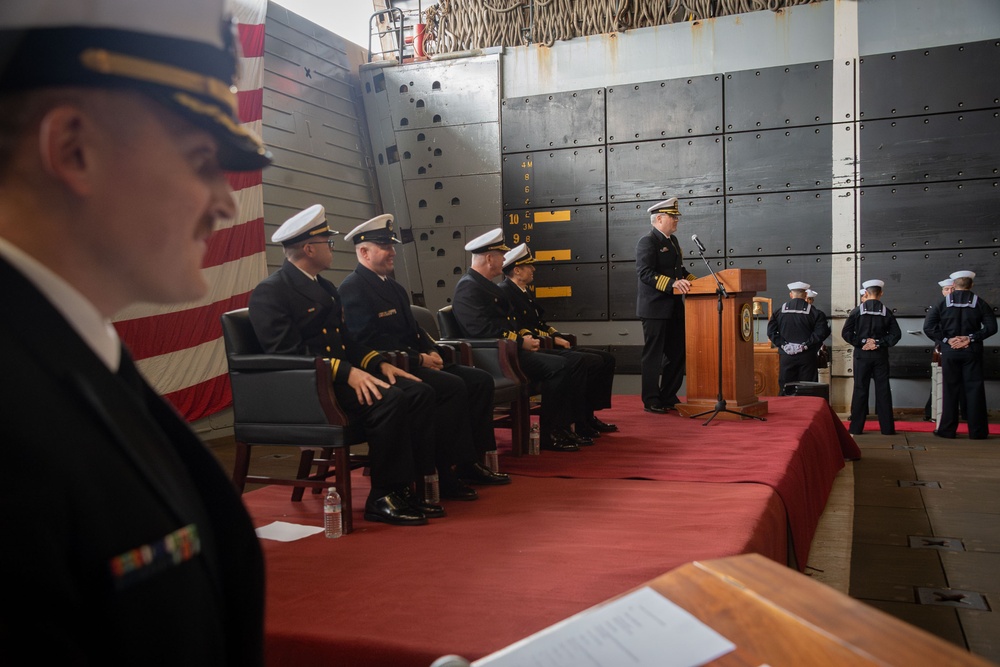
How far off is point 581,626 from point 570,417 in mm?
3466

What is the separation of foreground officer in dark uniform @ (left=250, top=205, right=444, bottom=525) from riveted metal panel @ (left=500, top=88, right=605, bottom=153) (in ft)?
16.6

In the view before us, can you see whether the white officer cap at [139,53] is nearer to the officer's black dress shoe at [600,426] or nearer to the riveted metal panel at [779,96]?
the officer's black dress shoe at [600,426]

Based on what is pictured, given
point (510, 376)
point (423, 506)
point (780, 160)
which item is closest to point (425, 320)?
point (510, 376)

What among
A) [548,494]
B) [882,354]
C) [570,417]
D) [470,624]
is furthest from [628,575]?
[882,354]

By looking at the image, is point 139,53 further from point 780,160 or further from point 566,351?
point 780,160

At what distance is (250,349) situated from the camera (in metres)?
2.96

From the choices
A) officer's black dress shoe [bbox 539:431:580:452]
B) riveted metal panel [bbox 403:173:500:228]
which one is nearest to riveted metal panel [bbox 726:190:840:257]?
riveted metal panel [bbox 403:173:500:228]

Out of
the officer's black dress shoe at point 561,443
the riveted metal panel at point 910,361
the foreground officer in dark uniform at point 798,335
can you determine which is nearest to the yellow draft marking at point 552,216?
the foreground officer in dark uniform at point 798,335

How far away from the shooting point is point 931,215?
264 inches

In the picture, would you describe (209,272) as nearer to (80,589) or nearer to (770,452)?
(770,452)

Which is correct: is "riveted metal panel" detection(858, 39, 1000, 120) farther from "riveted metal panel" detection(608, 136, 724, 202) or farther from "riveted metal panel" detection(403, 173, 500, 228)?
"riveted metal panel" detection(403, 173, 500, 228)

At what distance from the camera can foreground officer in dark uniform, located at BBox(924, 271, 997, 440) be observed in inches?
240

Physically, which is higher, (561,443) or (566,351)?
(566,351)

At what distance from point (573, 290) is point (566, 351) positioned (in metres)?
3.31
